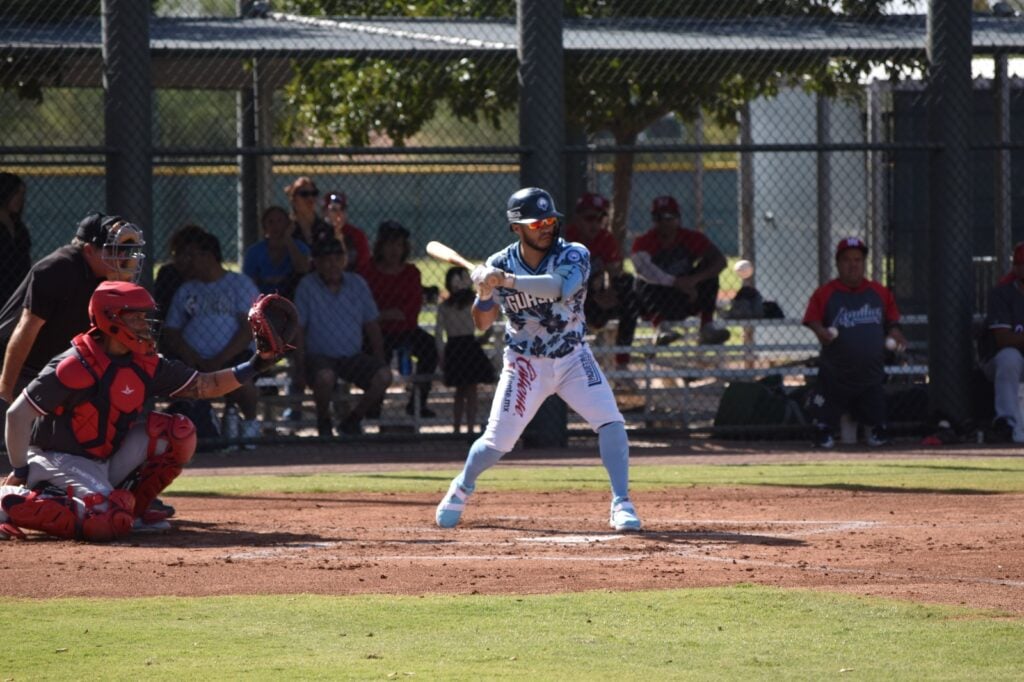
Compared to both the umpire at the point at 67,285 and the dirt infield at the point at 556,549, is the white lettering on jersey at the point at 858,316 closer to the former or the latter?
the dirt infield at the point at 556,549

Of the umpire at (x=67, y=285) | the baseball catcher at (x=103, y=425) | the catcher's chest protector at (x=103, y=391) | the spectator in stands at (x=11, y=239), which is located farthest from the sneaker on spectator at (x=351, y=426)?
the catcher's chest protector at (x=103, y=391)

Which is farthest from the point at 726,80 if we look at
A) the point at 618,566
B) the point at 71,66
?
the point at 618,566

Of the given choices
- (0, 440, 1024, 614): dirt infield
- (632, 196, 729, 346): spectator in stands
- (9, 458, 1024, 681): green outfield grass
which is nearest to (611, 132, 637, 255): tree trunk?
(632, 196, 729, 346): spectator in stands

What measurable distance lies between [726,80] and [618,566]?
8733 millimetres

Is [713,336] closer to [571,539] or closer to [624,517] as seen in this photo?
[624,517]

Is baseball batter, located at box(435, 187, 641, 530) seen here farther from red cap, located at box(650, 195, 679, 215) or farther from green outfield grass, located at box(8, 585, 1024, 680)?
red cap, located at box(650, 195, 679, 215)

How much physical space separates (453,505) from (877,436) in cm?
492

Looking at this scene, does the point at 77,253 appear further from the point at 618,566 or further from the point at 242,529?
the point at 618,566

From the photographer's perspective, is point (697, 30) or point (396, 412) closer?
point (697, 30)

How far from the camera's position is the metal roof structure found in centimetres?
1148

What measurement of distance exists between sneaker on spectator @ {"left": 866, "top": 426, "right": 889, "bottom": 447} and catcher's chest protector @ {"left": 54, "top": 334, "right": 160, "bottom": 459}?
19.9 ft

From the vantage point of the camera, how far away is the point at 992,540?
723 cm

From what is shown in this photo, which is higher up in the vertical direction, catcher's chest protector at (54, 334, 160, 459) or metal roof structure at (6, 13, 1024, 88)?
metal roof structure at (6, 13, 1024, 88)

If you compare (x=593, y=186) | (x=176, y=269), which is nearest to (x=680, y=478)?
(x=176, y=269)
